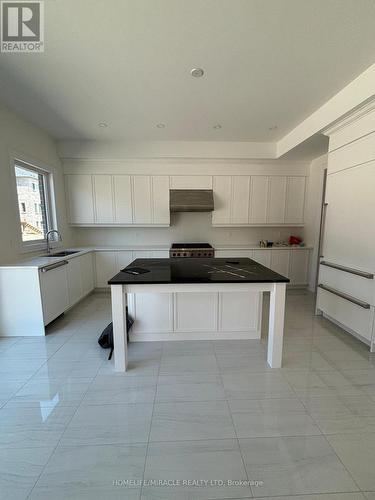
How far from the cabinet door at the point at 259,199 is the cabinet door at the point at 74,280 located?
340 cm

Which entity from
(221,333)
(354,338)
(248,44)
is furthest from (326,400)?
(248,44)

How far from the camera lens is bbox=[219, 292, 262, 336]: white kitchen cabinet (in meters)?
2.46

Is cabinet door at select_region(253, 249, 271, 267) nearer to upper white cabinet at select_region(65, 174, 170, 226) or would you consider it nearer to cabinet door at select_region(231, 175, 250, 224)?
cabinet door at select_region(231, 175, 250, 224)

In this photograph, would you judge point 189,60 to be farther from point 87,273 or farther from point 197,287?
point 87,273

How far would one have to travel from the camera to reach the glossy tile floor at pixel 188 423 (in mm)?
1122

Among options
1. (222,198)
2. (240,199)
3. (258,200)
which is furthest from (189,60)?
(258,200)

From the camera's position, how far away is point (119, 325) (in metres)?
1.95

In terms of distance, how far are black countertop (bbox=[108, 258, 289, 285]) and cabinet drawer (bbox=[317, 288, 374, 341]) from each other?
47.1 inches

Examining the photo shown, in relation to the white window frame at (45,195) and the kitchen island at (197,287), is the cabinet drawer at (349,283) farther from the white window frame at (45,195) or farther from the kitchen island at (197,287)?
the white window frame at (45,195)

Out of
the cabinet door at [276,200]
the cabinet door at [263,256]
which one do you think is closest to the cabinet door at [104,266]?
the cabinet door at [263,256]

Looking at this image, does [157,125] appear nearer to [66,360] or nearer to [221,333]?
[221,333]

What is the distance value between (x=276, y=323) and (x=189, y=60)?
8.31 ft

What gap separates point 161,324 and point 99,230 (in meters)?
2.98

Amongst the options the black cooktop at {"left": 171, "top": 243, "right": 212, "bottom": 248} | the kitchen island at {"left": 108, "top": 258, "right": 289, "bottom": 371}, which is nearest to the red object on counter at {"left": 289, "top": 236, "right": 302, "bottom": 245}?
the black cooktop at {"left": 171, "top": 243, "right": 212, "bottom": 248}
